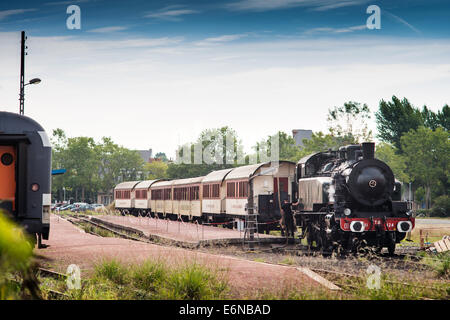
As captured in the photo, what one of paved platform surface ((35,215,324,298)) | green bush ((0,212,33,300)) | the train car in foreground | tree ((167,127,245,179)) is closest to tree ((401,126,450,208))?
tree ((167,127,245,179))

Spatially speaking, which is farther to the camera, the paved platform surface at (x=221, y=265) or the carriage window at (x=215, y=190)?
the carriage window at (x=215, y=190)

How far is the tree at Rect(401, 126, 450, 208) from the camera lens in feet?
205

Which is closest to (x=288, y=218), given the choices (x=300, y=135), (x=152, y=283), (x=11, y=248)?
(x=152, y=283)

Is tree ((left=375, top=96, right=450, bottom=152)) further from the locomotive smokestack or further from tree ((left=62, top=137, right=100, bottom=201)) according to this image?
the locomotive smokestack

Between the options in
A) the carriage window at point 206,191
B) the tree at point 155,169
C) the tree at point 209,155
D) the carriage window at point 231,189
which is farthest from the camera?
the tree at point 155,169

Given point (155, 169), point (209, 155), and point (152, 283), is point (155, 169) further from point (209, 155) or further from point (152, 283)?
point (152, 283)

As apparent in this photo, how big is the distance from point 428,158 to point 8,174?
5708 cm

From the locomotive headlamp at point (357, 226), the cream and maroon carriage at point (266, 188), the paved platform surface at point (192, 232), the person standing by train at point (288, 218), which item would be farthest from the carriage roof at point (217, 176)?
the locomotive headlamp at point (357, 226)

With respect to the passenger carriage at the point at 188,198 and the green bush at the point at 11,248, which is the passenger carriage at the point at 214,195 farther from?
the green bush at the point at 11,248

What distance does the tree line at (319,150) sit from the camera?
62.3 m

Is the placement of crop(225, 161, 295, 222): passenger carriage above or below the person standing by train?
above
